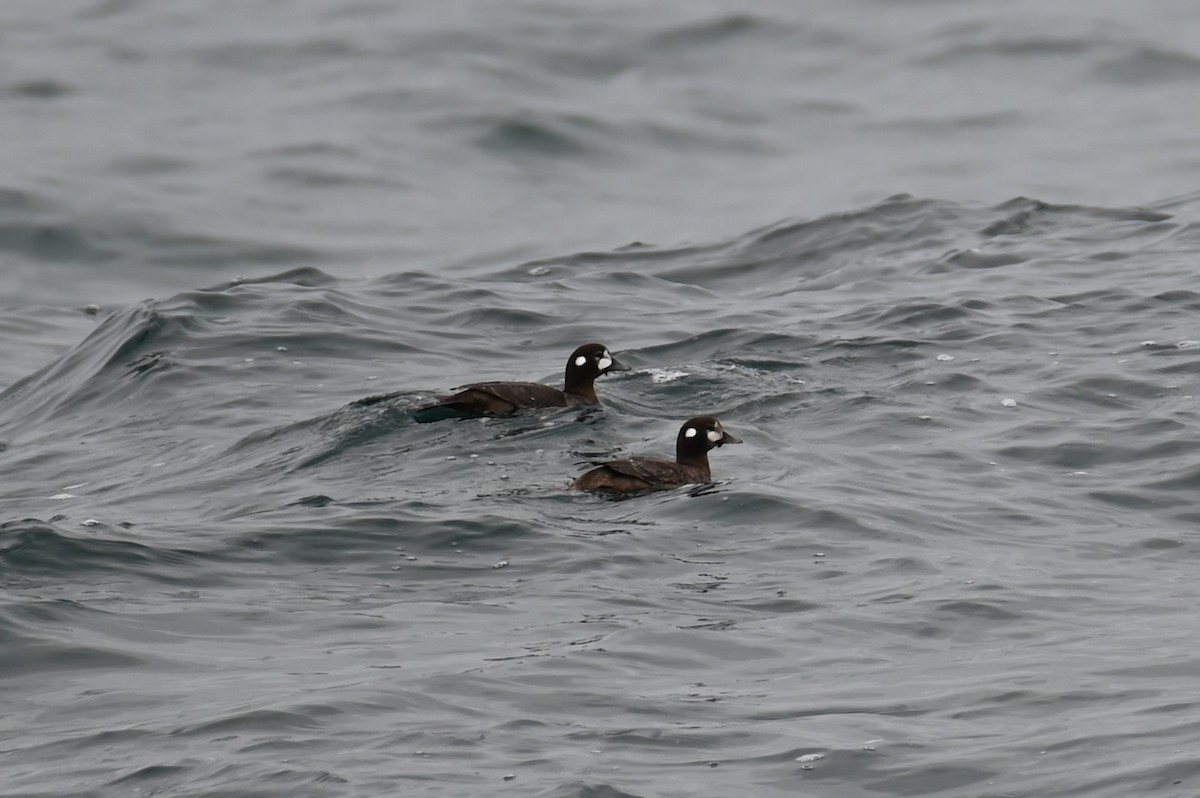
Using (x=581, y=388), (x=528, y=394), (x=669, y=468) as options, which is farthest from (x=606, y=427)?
(x=669, y=468)

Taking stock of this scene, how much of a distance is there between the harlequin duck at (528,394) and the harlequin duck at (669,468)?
64.1 inches

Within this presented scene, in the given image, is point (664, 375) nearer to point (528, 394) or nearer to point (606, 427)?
point (606, 427)

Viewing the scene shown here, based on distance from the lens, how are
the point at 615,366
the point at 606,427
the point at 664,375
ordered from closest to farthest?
the point at 606,427
the point at 615,366
the point at 664,375

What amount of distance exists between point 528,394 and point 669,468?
202 centimetres

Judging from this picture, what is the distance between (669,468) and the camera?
41.9 ft

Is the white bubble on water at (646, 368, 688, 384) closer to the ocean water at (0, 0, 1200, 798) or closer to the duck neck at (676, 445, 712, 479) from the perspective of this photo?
the ocean water at (0, 0, 1200, 798)

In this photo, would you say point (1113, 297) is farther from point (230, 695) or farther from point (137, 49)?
point (137, 49)

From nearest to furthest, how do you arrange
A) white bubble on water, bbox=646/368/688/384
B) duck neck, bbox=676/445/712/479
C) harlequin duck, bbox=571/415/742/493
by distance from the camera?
harlequin duck, bbox=571/415/742/493, duck neck, bbox=676/445/712/479, white bubble on water, bbox=646/368/688/384

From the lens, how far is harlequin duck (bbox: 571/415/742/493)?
12445mm

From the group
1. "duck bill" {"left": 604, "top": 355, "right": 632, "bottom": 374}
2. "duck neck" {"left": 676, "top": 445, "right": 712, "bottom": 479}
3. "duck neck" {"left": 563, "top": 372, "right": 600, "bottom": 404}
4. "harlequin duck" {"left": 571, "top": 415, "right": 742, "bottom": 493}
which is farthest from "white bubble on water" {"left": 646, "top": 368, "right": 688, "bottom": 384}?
"duck neck" {"left": 676, "top": 445, "right": 712, "bottom": 479}

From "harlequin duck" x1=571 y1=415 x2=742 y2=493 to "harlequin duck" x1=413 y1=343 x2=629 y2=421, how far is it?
→ 1.63m

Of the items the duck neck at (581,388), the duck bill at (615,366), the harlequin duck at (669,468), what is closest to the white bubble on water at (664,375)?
the duck bill at (615,366)

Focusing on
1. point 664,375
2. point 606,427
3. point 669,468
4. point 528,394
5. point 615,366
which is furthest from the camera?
point 664,375

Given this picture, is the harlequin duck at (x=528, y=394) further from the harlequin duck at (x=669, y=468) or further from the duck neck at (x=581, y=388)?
the harlequin duck at (x=669, y=468)
